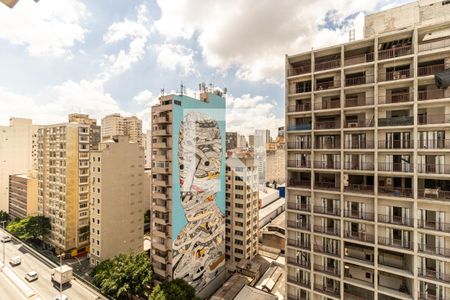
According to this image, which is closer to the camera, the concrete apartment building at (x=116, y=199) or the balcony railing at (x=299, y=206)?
the balcony railing at (x=299, y=206)

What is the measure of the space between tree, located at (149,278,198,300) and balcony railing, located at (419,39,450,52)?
34.3 meters

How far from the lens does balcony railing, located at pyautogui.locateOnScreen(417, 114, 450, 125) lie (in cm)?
1781

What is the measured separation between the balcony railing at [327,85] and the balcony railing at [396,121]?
5158mm

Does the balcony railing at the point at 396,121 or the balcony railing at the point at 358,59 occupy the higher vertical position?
the balcony railing at the point at 358,59

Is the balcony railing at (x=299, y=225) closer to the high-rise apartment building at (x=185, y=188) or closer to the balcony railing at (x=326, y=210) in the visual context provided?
the balcony railing at (x=326, y=210)

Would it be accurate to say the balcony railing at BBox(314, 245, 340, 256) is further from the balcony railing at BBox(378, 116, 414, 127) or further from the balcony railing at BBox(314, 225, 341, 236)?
the balcony railing at BBox(378, 116, 414, 127)

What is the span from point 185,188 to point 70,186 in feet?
92.5

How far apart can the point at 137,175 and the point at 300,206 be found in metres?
33.1

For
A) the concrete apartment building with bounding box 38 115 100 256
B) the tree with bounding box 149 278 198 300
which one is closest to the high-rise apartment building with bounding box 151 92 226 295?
the tree with bounding box 149 278 198 300

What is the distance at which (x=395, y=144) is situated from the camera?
19.6m

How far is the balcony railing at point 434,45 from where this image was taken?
60.1 feet

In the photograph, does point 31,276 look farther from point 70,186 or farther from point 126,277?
point 126,277

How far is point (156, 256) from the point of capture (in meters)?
30.7

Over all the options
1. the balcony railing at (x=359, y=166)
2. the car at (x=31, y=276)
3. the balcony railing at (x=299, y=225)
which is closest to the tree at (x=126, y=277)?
the car at (x=31, y=276)
